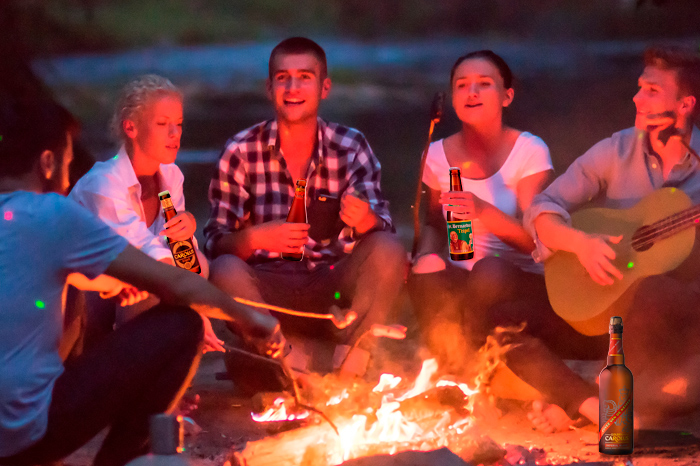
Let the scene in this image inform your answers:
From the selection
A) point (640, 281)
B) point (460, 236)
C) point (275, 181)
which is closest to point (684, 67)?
point (640, 281)

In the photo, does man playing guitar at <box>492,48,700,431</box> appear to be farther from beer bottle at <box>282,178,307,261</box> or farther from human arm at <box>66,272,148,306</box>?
human arm at <box>66,272,148,306</box>

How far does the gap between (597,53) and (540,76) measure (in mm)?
403

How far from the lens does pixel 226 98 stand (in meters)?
→ 5.12

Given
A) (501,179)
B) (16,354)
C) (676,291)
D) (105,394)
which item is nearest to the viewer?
(16,354)

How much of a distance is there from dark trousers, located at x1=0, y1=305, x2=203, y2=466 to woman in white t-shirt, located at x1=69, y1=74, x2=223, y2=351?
80 cm

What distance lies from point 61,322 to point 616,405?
183 centimetres

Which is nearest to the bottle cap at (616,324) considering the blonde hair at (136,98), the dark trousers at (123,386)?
the dark trousers at (123,386)

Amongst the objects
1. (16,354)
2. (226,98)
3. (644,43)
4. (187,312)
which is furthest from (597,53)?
(16,354)

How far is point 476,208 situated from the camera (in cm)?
327

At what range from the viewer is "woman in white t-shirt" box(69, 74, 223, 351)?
3.07 meters

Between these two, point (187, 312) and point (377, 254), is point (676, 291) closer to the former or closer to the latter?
point (377, 254)

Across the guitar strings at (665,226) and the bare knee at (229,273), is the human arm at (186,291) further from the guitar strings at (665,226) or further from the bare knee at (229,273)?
the guitar strings at (665,226)

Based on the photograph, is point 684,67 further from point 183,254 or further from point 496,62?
point 183,254

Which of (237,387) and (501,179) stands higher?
(501,179)
